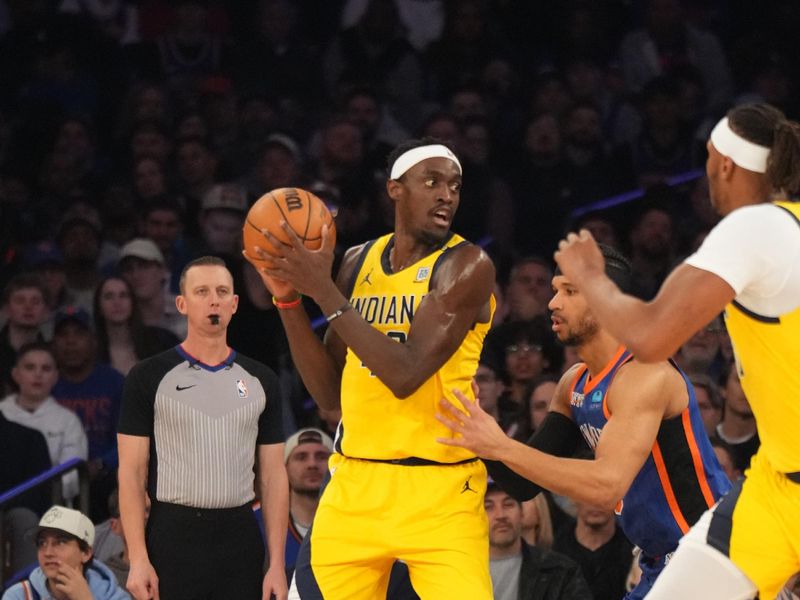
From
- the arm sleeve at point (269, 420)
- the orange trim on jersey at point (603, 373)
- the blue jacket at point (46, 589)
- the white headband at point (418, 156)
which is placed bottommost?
the blue jacket at point (46, 589)

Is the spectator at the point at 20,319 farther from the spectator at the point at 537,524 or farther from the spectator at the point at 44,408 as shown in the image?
the spectator at the point at 537,524

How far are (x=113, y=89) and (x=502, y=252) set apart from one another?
3405 mm

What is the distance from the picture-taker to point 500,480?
5109 mm

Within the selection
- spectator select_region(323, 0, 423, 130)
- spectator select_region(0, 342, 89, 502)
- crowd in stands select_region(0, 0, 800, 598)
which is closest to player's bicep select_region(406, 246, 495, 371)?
crowd in stands select_region(0, 0, 800, 598)

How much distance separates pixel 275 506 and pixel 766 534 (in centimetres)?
255

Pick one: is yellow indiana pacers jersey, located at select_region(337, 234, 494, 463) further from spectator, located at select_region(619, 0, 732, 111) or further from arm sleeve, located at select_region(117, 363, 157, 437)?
spectator, located at select_region(619, 0, 732, 111)

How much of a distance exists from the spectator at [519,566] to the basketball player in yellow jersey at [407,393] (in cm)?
180

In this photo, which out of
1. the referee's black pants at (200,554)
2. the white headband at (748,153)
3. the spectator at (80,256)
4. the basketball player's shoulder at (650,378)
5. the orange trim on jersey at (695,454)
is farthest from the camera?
the spectator at (80,256)

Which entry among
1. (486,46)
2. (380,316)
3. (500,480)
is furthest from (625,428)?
(486,46)

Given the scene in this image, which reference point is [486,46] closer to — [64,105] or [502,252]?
[502,252]

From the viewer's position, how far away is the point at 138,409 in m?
5.91

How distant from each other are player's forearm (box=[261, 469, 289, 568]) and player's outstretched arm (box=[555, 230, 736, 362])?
2441 millimetres

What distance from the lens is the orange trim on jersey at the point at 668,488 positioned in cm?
486

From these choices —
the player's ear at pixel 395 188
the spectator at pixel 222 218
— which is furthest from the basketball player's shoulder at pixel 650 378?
the spectator at pixel 222 218
